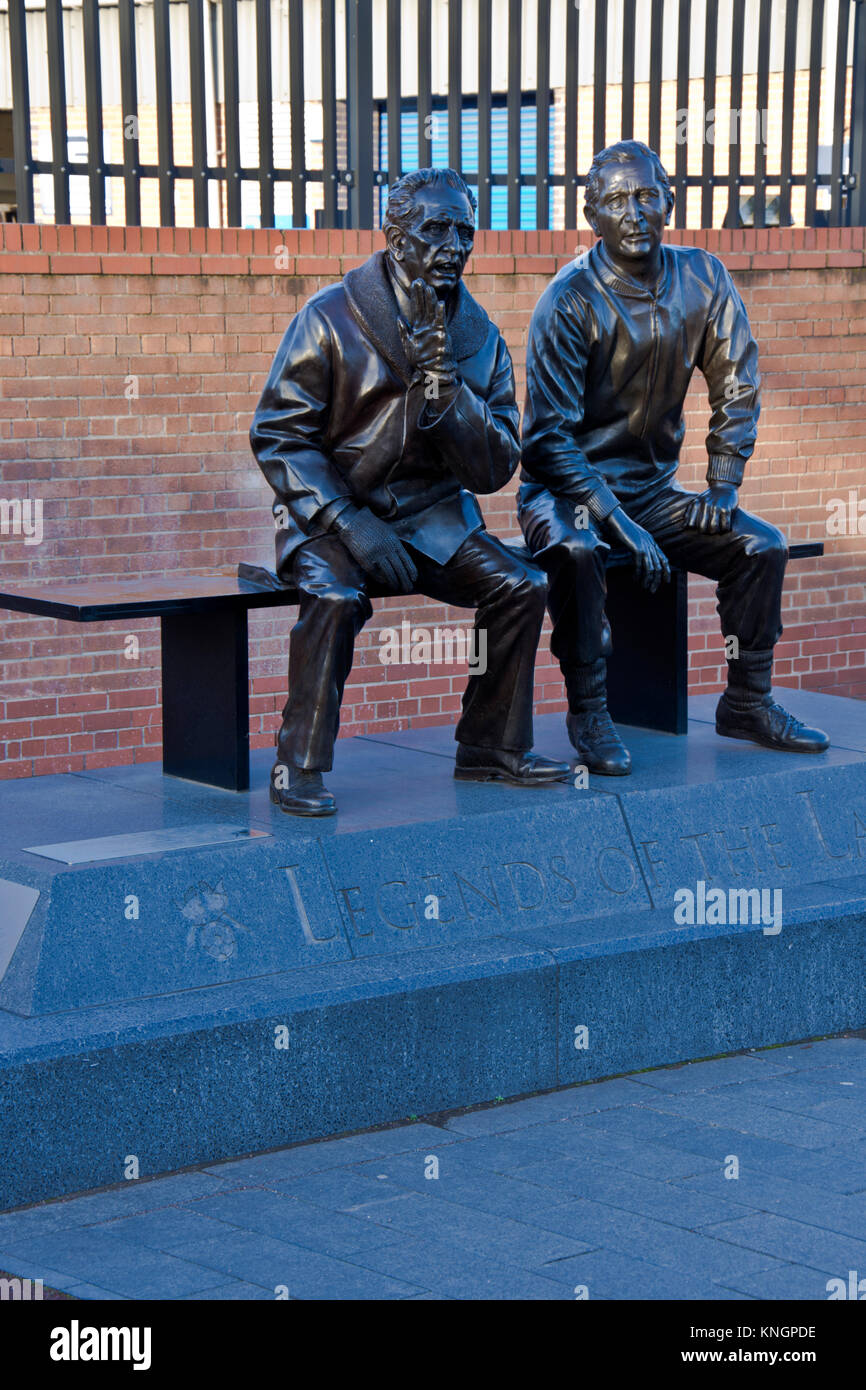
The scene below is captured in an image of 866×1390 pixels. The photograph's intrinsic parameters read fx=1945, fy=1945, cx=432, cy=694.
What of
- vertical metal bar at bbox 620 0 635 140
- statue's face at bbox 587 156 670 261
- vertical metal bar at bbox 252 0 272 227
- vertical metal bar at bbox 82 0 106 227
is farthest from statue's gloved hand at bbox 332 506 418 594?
vertical metal bar at bbox 620 0 635 140

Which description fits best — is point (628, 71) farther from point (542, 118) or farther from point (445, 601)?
point (445, 601)

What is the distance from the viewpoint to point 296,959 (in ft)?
15.4

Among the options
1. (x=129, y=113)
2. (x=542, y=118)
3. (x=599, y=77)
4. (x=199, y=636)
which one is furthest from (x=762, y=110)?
(x=199, y=636)

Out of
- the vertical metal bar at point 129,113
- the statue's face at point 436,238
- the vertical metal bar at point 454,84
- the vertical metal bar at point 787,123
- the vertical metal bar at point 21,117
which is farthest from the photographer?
the vertical metal bar at point 787,123

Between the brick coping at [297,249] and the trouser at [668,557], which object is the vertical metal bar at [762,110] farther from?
the trouser at [668,557]

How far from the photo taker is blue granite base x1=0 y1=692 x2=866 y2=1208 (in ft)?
14.1

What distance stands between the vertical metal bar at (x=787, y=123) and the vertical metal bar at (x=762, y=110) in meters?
0.09

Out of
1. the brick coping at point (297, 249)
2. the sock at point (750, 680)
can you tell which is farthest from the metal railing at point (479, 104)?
the sock at point (750, 680)

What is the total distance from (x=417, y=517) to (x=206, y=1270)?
2.26 m

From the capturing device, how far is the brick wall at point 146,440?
7.43 m

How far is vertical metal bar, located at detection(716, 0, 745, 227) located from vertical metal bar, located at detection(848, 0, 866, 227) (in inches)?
29.3

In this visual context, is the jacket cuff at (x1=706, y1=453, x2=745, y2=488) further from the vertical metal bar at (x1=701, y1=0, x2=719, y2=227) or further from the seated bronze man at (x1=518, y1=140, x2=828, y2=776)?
the vertical metal bar at (x1=701, y1=0, x2=719, y2=227)

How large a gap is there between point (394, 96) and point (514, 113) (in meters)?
0.59

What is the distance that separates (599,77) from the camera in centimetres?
877
